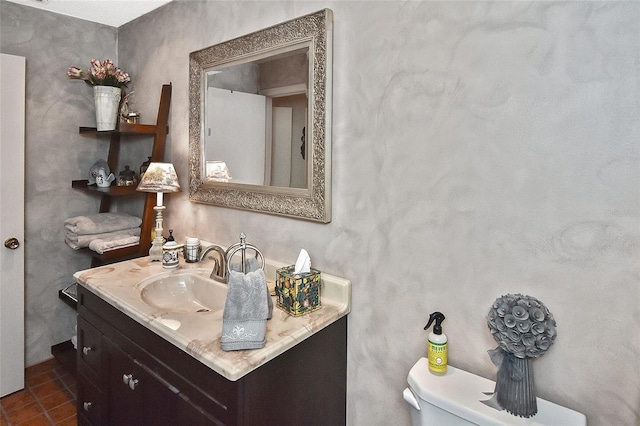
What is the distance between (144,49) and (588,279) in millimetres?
2532

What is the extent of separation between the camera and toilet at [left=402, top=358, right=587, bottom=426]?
921 mm

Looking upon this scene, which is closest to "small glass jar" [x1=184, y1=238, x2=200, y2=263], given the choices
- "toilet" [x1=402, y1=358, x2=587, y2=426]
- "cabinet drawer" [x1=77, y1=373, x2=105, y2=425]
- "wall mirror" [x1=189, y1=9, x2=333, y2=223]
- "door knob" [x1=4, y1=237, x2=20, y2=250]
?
"wall mirror" [x1=189, y1=9, x2=333, y2=223]

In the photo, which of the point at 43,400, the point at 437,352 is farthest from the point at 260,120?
the point at 43,400

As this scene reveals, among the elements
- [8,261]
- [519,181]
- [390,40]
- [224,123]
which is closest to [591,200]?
[519,181]

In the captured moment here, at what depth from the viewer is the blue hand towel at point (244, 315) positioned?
1061 millimetres

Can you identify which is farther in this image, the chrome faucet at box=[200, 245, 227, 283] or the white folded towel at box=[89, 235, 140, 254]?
the white folded towel at box=[89, 235, 140, 254]

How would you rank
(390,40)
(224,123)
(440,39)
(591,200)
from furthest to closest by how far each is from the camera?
(224,123) < (390,40) < (440,39) < (591,200)

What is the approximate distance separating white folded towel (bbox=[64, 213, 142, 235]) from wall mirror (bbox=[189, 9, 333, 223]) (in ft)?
2.09

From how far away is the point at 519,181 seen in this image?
1014 mm

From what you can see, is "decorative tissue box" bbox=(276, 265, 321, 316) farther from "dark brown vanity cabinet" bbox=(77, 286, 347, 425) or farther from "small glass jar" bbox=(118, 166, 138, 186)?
"small glass jar" bbox=(118, 166, 138, 186)

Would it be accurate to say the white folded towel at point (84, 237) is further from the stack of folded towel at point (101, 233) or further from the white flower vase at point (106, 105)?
the white flower vase at point (106, 105)

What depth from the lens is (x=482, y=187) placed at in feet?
3.53

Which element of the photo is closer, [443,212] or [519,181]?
[519,181]

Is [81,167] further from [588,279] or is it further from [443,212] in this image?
[588,279]
